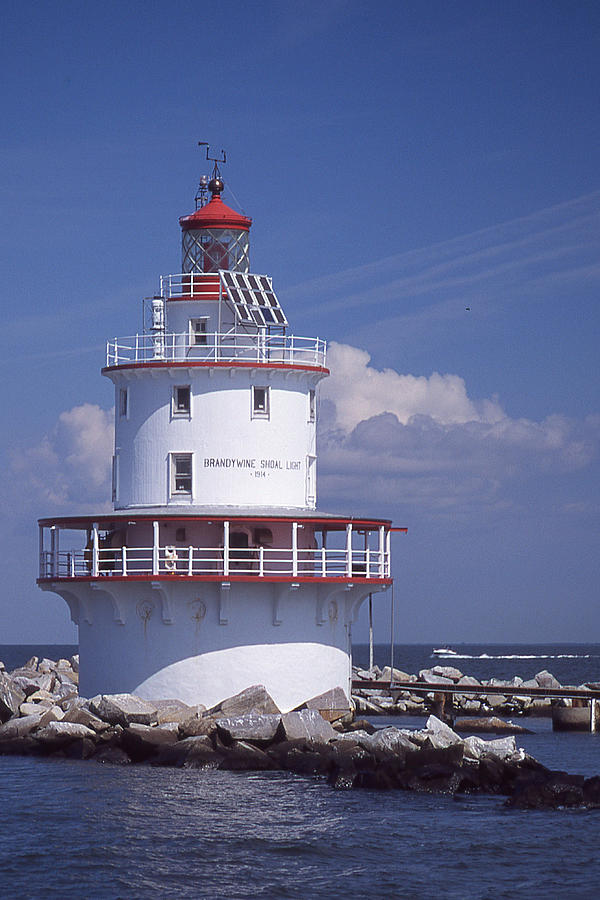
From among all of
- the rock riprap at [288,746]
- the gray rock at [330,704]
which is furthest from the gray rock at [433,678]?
the rock riprap at [288,746]

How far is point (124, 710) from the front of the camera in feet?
119

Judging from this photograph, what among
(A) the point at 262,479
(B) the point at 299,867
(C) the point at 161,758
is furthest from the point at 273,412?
(B) the point at 299,867

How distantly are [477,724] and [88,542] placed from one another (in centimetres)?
1493

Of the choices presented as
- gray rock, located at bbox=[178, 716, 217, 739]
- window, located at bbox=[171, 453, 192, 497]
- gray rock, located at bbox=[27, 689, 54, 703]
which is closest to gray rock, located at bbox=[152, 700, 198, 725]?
gray rock, located at bbox=[178, 716, 217, 739]

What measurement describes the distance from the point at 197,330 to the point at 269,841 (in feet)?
57.5

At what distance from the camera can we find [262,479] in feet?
129

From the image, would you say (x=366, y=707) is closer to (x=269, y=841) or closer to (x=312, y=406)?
(x=312, y=406)

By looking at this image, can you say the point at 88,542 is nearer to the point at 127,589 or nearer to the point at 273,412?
the point at 127,589

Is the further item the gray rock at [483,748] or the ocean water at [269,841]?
the gray rock at [483,748]

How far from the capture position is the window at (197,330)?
1612 inches

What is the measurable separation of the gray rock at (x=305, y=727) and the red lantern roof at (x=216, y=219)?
571 inches

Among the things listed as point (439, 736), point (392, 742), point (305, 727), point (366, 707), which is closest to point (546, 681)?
point (366, 707)

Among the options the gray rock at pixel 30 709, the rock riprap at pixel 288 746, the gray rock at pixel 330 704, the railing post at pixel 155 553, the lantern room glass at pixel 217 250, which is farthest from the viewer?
the lantern room glass at pixel 217 250

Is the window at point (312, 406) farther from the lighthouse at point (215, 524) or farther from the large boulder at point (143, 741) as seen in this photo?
the large boulder at point (143, 741)
